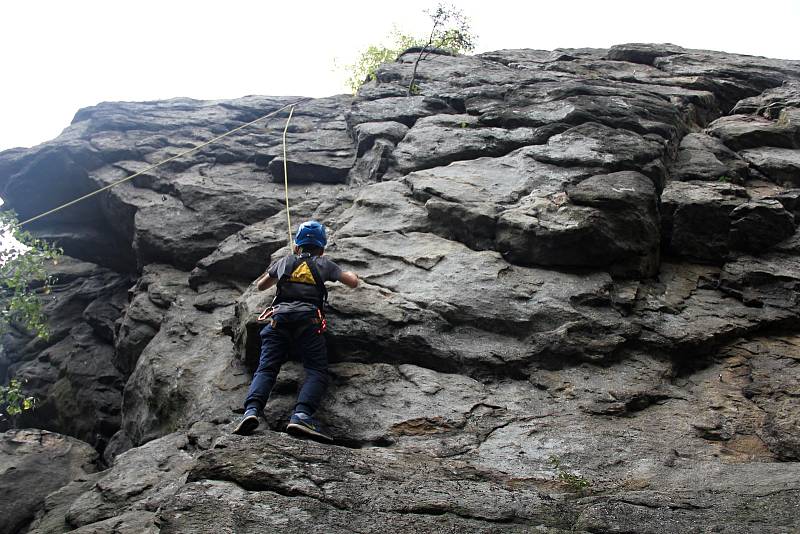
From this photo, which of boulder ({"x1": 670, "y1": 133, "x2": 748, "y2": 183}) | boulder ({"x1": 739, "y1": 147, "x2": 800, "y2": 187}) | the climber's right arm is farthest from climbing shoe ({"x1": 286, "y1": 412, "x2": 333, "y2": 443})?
boulder ({"x1": 739, "y1": 147, "x2": 800, "y2": 187})

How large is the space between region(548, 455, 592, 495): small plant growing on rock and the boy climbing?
6.94 ft

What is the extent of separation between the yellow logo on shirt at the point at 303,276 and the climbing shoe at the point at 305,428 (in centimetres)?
145

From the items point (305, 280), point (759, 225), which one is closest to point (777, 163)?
point (759, 225)

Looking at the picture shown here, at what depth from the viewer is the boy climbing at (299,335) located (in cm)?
607

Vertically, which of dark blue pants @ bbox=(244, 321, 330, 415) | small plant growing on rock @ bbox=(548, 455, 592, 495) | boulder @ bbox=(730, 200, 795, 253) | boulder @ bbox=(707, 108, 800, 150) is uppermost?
boulder @ bbox=(707, 108, 800, 150)

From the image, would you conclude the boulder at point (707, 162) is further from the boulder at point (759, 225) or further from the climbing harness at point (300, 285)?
the climbing harness at point (300, 285)

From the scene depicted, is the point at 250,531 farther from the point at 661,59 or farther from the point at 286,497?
the point at 661,59

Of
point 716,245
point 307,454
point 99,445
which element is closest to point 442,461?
point 307,454

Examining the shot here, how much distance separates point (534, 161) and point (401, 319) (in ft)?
13.0

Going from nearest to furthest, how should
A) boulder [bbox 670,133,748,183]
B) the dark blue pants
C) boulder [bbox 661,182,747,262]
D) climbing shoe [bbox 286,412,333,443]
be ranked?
climbing shoe [bbox 286,412,333,443] → the dark blue pants → boulder [bbox 661,182,747,262] → boulder [bbox 670,133,748,183]

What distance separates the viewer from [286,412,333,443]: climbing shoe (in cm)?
576

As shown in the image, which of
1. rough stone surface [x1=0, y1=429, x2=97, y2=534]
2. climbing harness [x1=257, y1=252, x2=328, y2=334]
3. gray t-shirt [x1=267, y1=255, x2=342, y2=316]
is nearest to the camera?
gray t-shirt [x1=267, y1=255, x2=342, y2=316]

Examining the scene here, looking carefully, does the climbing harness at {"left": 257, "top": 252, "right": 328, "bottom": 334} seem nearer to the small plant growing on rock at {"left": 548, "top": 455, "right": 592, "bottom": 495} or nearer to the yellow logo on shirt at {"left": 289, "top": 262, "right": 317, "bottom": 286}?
the yellow logo on shirt at {"left": 289, "top": 262, "right": 317, "bottom": 286}

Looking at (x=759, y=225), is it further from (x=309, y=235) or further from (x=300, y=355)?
(x=300, y=355)
